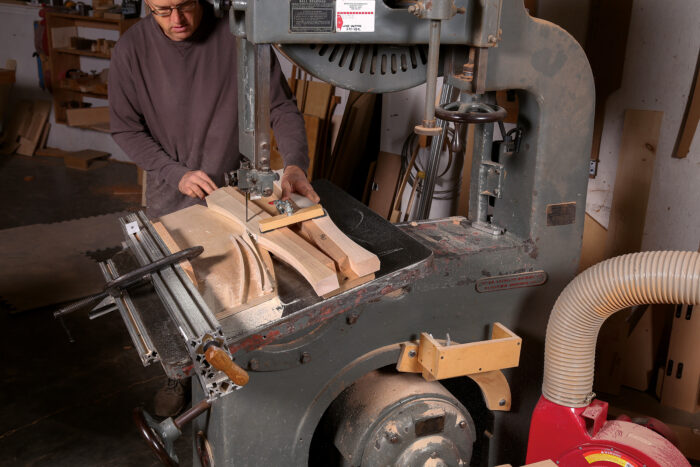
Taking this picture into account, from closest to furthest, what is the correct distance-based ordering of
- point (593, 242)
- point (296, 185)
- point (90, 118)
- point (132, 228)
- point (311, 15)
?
point (311, 15) → point (132, 228) → point (296, 185) → point (593, 242) → point (90, 118)

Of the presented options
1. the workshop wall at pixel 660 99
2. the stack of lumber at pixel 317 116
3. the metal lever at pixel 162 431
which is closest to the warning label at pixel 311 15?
the metal lever at pixel 162 431

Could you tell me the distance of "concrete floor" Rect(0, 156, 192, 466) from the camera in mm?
2236

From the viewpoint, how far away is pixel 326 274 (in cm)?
122

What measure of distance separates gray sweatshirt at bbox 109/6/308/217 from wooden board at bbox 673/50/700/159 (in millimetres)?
1242

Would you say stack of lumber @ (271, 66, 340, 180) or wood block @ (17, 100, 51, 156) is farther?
wood block @ (17, 100, 51, 156)

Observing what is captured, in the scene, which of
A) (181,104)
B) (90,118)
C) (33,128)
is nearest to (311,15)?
(181,104)

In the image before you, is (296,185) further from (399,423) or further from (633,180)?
(633,180)

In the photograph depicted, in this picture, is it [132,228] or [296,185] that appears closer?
[132,228]

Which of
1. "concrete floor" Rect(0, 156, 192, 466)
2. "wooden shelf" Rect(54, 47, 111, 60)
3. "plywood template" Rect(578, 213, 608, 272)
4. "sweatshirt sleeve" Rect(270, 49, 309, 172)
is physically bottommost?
"concrete floor" Rect(0, 156, 192, 466)

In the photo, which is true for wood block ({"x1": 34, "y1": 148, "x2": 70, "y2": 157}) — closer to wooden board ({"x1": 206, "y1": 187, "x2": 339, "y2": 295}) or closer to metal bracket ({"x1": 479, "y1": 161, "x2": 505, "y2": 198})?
wooden board ({"x1": 206, "y1": 187, "x2": 339, "y2": 295})

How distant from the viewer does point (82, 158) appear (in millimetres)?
5574

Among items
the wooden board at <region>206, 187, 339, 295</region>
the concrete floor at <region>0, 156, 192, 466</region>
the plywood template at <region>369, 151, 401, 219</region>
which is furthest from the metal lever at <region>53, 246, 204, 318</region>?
the plywood template at <region>369, 151, 401, 219</region>

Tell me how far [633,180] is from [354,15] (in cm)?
148

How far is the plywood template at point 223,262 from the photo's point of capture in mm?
1222
